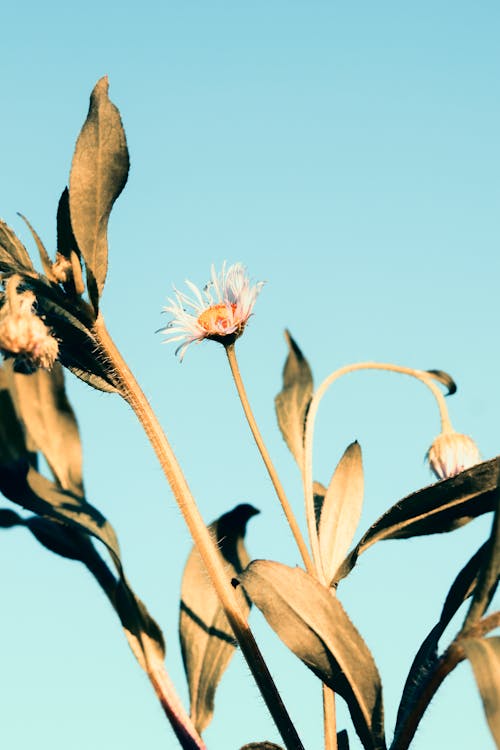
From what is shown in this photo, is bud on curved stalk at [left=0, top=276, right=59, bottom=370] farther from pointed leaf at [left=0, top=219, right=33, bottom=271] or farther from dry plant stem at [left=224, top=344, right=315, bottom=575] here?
dry plant stem at [left=224, top=344, right=315, bottom=575]

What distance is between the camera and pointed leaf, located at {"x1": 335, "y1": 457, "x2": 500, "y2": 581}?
69.4 inches

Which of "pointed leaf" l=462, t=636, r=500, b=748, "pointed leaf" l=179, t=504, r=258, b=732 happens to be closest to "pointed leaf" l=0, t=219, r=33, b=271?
"pointed leaf" l=179, t=504, r=258, b=732

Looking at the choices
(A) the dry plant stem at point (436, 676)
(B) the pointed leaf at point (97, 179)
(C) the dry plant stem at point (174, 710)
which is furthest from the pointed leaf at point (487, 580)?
(B) the pointed leaf at point (97, 179)

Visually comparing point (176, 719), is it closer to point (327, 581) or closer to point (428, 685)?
point (327, 581)

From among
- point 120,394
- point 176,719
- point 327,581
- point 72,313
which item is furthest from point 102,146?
point 176,719

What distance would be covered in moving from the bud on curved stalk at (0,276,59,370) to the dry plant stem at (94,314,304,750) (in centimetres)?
10

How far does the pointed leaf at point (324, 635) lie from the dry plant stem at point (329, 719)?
6cm

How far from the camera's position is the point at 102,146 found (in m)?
1.84

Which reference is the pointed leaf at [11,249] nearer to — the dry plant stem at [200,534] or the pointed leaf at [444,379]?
the dry plant stem at [200,534]

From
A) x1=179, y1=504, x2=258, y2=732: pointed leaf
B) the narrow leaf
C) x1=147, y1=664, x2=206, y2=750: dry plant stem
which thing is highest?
the narrow leaf

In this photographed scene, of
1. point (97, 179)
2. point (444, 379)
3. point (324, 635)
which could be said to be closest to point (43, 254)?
point (97, 179)

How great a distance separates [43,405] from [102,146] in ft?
1.63

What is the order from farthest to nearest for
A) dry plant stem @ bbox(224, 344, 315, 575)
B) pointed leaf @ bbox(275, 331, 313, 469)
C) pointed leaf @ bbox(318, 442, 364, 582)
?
pointed leaf @ bbox(275, 331, 313, 469) < pointed leaf @ bbox(318, 442, 364, 582) < dry plant stem @ bbox(224, 344, 315, 575)

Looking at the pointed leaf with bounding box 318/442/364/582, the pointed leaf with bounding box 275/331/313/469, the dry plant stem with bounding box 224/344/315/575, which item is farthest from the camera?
the pointed leaf with bounding box 275/331/313/469
